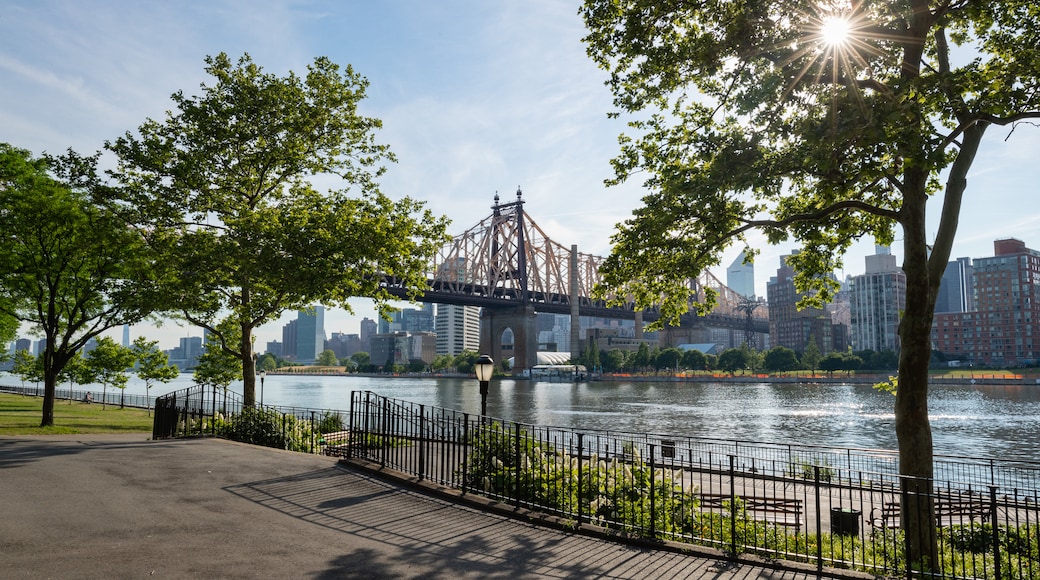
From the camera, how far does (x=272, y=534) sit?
9.07m

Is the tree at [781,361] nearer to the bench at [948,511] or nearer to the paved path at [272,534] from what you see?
the bench at [948,511]

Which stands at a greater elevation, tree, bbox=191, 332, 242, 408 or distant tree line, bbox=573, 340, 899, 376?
tree, bbox=191, 332, 242, 408

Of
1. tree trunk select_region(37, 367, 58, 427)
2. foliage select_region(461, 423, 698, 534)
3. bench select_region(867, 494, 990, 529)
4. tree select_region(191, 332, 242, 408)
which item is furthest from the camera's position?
tree select_region(191, 332, 242, 408)

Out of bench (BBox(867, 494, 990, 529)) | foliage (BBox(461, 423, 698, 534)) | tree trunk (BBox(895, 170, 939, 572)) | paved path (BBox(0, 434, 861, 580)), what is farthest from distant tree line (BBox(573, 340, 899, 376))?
paved path (BBox(0, 434, 861, 580))

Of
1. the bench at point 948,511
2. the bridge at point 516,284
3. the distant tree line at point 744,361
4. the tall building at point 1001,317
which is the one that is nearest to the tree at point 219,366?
the bench at point 948,511

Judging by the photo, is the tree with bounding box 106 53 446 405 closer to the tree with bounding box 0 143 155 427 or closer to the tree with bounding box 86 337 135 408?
the tree with bounding box 0 143 155 427

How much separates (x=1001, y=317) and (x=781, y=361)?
63.1 m

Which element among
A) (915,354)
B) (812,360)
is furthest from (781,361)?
(915,354)

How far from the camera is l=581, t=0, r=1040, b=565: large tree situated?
9.04 metres

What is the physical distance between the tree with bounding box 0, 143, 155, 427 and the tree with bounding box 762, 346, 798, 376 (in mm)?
132716

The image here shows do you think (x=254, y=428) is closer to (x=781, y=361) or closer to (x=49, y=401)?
(x=49, y=401)

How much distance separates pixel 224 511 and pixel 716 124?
36.4 feet

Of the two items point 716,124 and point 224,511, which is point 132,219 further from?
point 716,124

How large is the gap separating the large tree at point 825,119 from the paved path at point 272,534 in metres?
4.65
